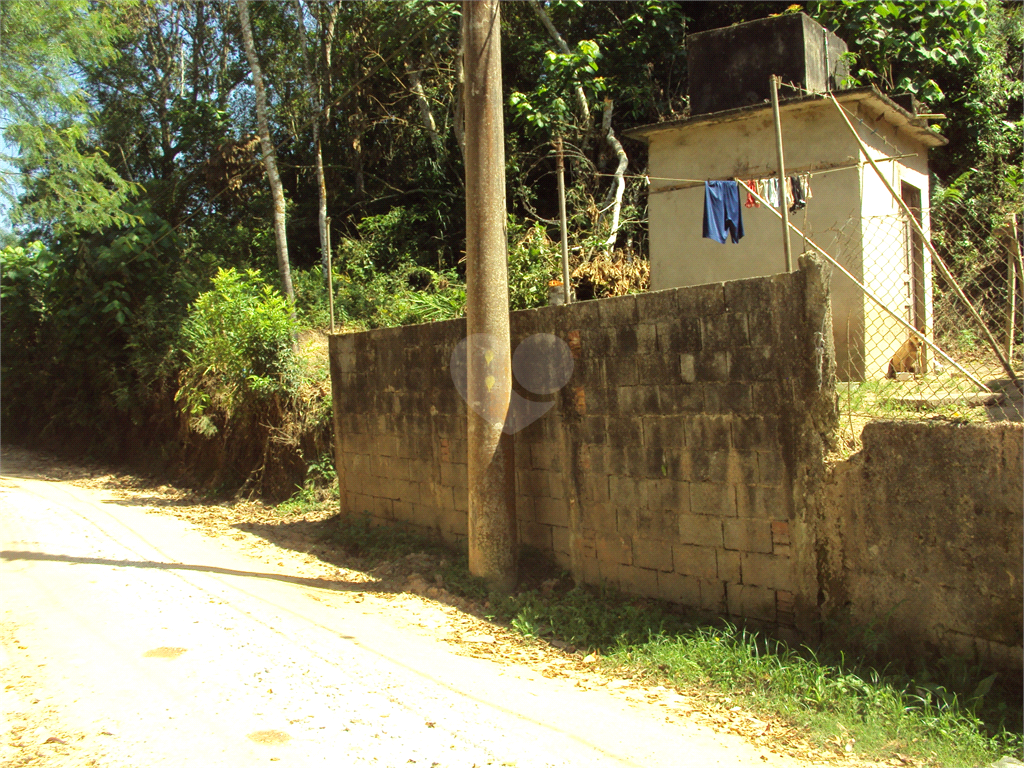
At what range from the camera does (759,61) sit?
9.63m

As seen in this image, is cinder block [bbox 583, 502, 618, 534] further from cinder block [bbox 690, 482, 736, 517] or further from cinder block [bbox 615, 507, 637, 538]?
cinder block [bbox 690, 482, 736, 517]

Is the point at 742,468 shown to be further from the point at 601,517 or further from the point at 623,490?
the point at 601,517

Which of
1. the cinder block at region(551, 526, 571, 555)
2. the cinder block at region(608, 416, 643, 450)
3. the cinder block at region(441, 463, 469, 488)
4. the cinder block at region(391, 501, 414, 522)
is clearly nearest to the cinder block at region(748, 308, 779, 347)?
the cinder block at region(608, 416, 643, 450)

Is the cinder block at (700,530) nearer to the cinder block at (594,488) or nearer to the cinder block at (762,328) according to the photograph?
the cinder block at (594,488)

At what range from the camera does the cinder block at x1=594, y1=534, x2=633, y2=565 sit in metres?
5.40

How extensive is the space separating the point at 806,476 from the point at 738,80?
6934 millimetres

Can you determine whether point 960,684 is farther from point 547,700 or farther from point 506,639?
point 506,639

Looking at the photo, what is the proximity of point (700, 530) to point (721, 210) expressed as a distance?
324 cm

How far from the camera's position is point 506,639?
17.3 ft

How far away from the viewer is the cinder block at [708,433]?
189 inches

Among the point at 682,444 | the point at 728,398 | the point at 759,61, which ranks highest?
the point at 759,61

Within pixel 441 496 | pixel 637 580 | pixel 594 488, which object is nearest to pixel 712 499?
pixel 637 580

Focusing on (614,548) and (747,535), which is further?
(614,548)

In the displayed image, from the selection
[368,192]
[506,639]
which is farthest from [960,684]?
[368,192]
